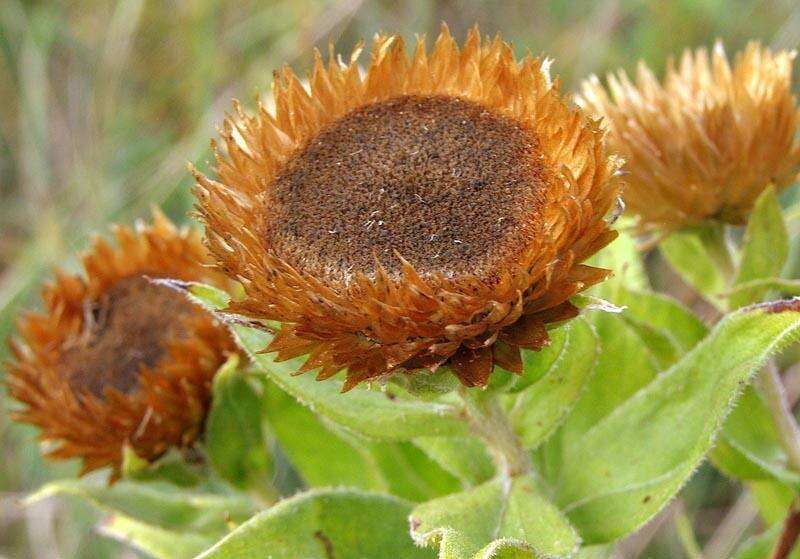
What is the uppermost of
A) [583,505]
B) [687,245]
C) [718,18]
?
[718,18]

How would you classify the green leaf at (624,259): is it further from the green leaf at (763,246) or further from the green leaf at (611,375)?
the green leaf at (763,246)

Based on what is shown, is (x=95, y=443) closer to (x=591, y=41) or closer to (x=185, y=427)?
(x=185, y=427)

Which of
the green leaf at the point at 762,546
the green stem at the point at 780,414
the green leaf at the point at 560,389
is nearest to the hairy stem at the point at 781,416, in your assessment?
the green stem at the point at 780,414

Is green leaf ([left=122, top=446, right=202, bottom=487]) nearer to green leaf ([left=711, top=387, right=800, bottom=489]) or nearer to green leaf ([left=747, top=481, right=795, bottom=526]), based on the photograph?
green leaf ([left=711, top=387, right=800, bottom=489])

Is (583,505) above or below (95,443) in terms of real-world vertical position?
below

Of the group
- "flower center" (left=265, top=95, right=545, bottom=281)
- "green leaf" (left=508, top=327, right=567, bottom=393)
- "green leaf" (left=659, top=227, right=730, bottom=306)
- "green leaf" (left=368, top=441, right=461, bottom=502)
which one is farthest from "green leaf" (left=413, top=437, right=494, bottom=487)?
"green leaf" (left=659, top=227, right=730, bottom=306)

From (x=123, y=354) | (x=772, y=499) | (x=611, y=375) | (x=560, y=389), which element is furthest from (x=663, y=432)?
(x=123, y=354)

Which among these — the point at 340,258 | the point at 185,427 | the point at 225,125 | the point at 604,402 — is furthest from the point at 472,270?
the point at 185,427

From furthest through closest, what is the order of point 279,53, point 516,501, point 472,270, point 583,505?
point 279,53 < point 583,505 < point 516,501 < point 472,270
